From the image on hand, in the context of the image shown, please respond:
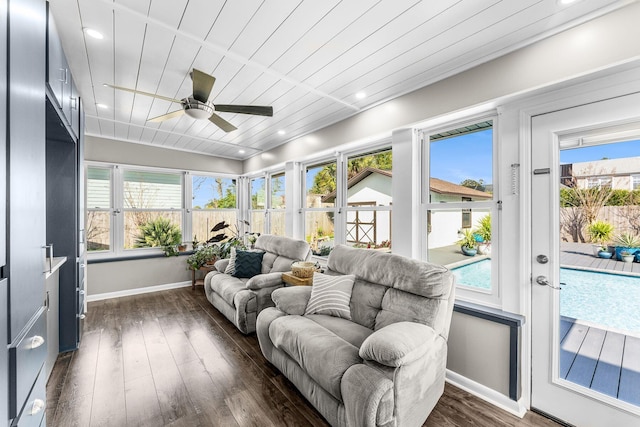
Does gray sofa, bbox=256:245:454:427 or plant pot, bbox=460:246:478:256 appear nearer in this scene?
gray sofa, bbox=256:245:454:427

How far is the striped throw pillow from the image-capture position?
92.8 inches

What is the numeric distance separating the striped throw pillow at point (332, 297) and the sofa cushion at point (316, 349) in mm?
180

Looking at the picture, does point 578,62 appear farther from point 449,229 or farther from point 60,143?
point 60,143

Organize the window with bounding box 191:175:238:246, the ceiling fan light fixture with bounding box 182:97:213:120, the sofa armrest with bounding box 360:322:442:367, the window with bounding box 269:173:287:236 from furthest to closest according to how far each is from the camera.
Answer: the window with bounding box 191:175:238:246 → the window with bounding box 269:173:287:236 → the ceiling fan light fixture with bounding box 182:97:213:120 → the sofa armrest with bounding box 360:322:442:367

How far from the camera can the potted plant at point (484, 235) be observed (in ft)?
7.32

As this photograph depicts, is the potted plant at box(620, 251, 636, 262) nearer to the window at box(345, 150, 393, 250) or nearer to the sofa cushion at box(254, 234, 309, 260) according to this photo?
the window at box(345, 150, 393, 250)

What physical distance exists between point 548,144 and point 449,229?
973 mm

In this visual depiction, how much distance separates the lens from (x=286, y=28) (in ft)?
5.71

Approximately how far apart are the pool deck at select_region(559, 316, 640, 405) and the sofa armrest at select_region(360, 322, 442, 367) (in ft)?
3.05

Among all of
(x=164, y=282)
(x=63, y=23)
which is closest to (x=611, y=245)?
(x=63, y=23)

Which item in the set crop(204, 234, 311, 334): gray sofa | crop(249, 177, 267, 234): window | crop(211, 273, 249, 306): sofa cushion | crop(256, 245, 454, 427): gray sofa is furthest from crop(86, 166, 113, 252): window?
crop(256, 245, 454, 427): gray sofa

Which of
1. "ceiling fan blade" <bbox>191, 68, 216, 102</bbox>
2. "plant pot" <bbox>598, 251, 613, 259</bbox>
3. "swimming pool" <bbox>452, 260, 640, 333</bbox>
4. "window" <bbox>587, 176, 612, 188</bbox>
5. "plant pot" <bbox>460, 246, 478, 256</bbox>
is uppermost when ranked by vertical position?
"ceiling fan blade" <bbox>191, 68, 216, 102</bbox>

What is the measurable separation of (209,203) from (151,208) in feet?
3.34

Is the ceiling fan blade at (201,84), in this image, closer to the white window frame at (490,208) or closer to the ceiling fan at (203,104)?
the ceiling fan at (203,104)
